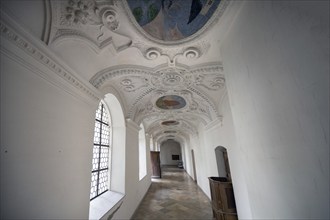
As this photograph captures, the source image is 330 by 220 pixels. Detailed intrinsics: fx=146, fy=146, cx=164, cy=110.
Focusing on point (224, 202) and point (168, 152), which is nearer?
point (224, 202)

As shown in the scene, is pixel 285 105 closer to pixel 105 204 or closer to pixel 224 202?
pixel 105 204

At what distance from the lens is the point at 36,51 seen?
1913mm

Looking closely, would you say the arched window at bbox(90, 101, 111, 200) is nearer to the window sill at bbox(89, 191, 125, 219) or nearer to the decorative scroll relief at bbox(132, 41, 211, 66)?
the window sill at bbox(89, 191, 125, 219)

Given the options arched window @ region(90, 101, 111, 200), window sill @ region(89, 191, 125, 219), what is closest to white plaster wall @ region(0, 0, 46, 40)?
arched window @ region(90, 101, 111, 200)

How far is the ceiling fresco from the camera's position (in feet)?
7.55

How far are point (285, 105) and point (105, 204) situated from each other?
4.56 m

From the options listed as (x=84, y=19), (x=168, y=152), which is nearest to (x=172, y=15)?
(x=84, y=19)

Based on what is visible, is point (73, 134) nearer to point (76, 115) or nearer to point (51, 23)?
point (76, 115)

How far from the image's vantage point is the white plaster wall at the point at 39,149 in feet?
5.21

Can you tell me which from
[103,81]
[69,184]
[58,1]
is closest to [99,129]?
[103,81]

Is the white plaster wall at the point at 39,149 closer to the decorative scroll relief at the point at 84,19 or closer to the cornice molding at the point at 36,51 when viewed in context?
the cornice molding at the point at 36,51

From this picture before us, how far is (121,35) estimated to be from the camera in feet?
9.19

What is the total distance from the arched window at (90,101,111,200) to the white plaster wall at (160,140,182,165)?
930 inches

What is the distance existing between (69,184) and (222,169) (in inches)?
228
